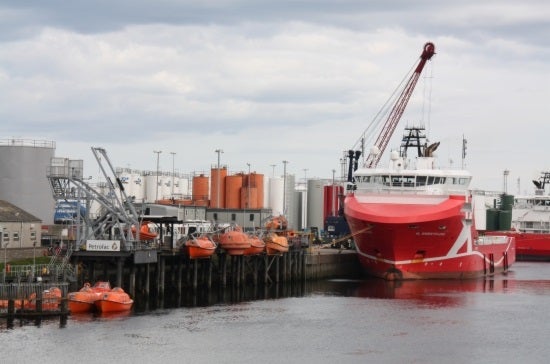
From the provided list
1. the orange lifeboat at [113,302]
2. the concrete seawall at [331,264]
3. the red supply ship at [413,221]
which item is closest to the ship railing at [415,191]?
the red supply ship at [413,221]

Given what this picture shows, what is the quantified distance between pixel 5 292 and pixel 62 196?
1160cm

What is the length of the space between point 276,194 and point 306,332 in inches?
3461

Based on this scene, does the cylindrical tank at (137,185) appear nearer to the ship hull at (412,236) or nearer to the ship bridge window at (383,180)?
the ship hull at (412,236)

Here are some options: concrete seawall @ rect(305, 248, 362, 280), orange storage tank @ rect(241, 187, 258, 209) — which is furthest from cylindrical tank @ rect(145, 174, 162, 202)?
concrete seawall @ rect(305, 248, 362, 280)

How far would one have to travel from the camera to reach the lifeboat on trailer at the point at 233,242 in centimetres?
7544

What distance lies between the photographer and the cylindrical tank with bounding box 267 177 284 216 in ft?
468

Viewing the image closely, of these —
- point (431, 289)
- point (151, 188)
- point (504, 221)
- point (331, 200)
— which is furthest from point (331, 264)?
point (504, 221)

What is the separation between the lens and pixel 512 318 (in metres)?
63.6

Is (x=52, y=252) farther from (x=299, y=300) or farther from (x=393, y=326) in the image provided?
(x=393, y=326)

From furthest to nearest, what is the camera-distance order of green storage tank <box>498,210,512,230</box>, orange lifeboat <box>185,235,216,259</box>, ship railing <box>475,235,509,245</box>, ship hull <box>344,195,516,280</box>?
green storage tank <box>498,210,512,230</box>
ship railing <box>475,235,509,245</box>
ship hull <box>344,195,516,280</box>
orange lifeboat <box>185,235,216,259</box>

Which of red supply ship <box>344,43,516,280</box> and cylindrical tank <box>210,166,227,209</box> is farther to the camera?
cylindrical tank <box>210,166,227,209</box>

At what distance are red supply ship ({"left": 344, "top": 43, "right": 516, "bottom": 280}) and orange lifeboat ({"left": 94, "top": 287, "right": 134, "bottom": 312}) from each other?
2844 cm

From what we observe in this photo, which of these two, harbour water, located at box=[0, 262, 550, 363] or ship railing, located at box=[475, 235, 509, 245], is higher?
ship railing, located at box=[475, 235, 509, 245]

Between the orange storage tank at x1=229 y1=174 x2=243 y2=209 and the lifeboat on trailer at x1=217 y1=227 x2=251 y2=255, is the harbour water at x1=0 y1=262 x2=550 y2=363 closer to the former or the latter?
the lifeboat on trailer at x1=217 y1=227 x2=251 y2=255
